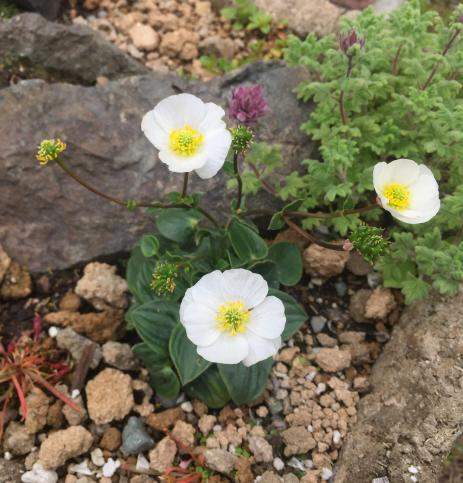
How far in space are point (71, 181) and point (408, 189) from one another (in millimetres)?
1923

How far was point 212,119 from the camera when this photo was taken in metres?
2.58

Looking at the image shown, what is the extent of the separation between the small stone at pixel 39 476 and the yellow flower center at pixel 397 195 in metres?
2.00

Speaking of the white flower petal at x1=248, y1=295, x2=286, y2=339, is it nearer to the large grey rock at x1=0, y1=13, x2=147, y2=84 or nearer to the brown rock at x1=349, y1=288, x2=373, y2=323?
the brown rock at x1=349, y1=288, x2=373, y2=323

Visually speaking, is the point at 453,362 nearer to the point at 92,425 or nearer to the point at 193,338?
the point at 193,338

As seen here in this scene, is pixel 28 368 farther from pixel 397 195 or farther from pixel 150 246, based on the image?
pixel 397 195

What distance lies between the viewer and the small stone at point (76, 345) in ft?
10.5

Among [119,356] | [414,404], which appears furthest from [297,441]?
[119,356]

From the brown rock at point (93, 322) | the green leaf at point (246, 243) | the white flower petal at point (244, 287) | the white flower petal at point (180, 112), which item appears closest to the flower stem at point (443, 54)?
the green leaf at point (246, 243)

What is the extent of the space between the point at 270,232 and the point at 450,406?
1.43 m

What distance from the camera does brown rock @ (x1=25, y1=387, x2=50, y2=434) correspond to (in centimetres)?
294

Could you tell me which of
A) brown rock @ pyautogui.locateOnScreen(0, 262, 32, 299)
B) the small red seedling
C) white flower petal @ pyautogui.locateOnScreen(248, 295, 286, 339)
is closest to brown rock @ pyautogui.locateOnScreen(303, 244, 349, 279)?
white flower petal @ pyautogui.locateOnScreen(248, 295, 286, 339)

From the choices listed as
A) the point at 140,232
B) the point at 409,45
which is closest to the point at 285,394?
the point at 140,232

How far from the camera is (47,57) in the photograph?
412 centimetres

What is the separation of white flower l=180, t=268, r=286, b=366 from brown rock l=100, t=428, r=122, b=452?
885mm
